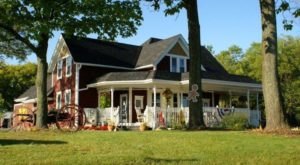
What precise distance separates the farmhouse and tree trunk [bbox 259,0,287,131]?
8962 millimetres

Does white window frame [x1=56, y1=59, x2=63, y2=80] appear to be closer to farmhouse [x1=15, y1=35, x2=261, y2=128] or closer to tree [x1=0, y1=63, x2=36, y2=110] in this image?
farmhouse [x1=15, y1=35, x2=261, y2=128]

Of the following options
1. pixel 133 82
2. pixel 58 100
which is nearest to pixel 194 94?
pixel 133 82

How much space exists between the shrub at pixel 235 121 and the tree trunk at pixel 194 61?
543cm

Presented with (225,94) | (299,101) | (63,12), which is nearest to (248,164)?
(63,12)

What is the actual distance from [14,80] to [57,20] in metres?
39.2

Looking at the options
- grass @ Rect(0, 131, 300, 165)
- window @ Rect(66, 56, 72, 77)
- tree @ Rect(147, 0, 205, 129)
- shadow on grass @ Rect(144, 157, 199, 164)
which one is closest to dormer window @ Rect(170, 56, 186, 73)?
window @ Rect(66, 56, 72, 77)

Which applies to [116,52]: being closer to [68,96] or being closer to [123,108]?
[68,96]

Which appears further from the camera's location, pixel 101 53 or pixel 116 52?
pixel 116 52

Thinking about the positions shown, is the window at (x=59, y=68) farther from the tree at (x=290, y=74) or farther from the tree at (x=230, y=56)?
the tree at (x=230, y=56)

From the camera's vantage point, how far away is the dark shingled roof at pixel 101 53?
31.4 meters

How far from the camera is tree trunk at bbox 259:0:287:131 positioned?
16484 millimetres

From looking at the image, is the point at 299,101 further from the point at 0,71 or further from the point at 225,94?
the point at 0,71

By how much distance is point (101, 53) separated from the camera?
3269 centimetres

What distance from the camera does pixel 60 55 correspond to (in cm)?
3491
